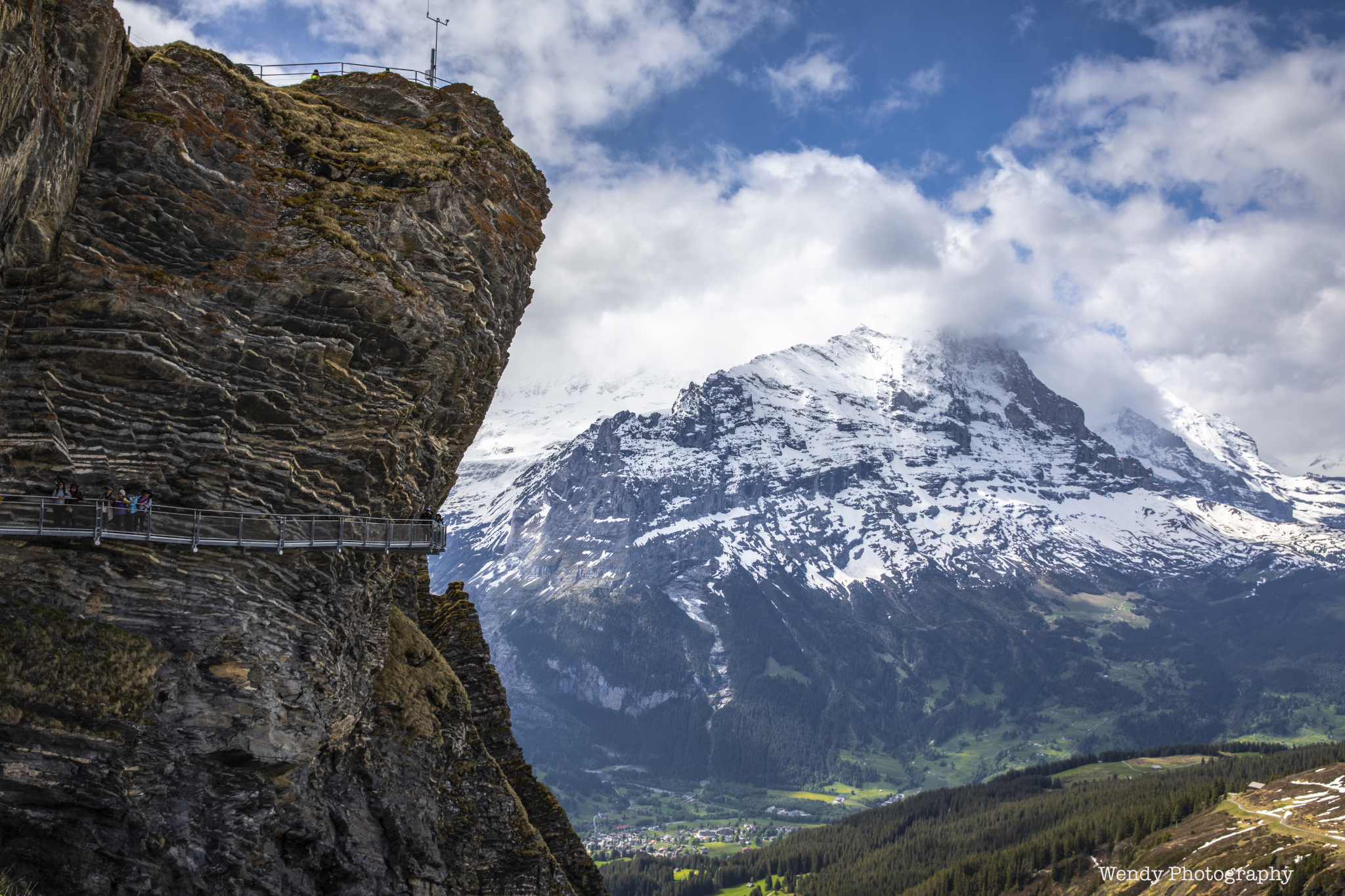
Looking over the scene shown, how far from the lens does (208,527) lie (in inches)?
997

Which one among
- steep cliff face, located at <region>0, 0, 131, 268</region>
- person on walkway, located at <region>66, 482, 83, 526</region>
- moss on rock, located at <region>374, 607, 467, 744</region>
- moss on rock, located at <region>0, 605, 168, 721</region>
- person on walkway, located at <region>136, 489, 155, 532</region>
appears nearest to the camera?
steep cliff face, located at <region>0, 0, 131, 268</region>

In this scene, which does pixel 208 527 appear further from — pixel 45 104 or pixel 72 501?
pixel 45 104

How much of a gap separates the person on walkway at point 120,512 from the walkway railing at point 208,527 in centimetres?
2

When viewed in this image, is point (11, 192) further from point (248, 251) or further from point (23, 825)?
point (23, 825)

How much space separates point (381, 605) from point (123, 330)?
41.0 ft

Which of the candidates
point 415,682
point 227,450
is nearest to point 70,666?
point 227,450

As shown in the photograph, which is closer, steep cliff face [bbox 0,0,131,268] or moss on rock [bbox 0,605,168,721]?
steep cliff face [bbox 0,0,131,268]

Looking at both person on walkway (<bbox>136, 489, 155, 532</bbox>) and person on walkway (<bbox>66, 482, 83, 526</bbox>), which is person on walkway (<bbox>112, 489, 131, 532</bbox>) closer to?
person on walkway (<bbox>136, 489, 155, 532</bbox>)

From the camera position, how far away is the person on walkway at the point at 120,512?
77.5 feet

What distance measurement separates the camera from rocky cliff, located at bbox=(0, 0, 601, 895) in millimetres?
23266

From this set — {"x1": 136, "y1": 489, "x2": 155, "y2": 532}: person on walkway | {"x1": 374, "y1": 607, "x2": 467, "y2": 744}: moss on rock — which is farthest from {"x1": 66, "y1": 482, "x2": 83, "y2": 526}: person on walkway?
{"x1": 374, "y1": 607, "x2": 467, "y2": 744}: moss on rock

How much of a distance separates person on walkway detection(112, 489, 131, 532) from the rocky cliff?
81cm

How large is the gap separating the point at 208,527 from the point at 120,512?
90.3 inches

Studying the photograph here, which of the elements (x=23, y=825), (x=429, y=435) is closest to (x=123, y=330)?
(x=429, y=435)
